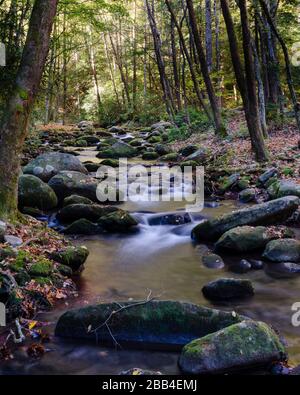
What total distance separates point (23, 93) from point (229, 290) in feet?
14.4

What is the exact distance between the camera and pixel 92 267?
7.54m

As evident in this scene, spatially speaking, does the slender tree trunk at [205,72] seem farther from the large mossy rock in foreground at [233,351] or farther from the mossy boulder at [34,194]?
the large mossy rock in foreground at [233,351]

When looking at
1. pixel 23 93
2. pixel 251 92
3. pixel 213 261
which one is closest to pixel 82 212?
pixel 23 93

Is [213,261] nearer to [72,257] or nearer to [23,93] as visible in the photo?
[72,257]

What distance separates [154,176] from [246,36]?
18.2ft

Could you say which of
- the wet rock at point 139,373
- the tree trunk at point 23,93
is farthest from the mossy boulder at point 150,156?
the wet rock at point 139,373

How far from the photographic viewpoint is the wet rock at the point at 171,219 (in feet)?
33.1

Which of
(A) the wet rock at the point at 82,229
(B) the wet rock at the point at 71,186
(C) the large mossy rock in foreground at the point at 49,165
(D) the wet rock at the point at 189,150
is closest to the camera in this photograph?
(A) the wet rock at the point at 82,229

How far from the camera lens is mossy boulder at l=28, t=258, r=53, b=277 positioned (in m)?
6.23

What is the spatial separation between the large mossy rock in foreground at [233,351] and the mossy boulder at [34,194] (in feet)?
23.1

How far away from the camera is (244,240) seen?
25.6 feet

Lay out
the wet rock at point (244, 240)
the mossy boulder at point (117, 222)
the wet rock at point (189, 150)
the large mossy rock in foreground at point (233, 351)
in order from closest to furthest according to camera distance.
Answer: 1. the large mossy rock in foreground at point (233, 351)
2. the wet rock at point (244, 240)
3. the mossy boulder at point (117, 222)
4. the wet rock at point (189, 150)

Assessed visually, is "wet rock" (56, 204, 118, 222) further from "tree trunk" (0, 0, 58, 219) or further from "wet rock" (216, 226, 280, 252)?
"wet rock" (216, 226, 280, 252)

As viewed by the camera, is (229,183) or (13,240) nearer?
(13,240)
